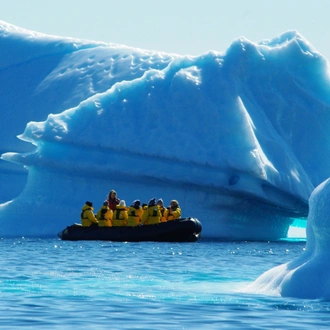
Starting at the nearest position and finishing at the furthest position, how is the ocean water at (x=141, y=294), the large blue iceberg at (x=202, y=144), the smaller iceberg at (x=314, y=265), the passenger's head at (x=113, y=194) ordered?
the ocean water at (x=141, y=294) → the smaller iceberg at (x=314, y=265) → the passenger's head at (x=113, y=194) → the large blue iceberg at (x=202, y=144)

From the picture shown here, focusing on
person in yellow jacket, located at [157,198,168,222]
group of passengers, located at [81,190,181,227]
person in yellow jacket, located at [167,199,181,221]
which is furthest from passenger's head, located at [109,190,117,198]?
person in yellow jacket, located at [167,199,181,221]

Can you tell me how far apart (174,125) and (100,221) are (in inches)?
121

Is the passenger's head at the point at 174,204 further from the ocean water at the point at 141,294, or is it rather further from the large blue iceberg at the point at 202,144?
the ocean water at the point at 141,294

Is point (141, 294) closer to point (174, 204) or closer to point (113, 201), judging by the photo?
point (174, 204)

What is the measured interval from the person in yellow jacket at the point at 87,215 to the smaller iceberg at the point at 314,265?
40.0ft

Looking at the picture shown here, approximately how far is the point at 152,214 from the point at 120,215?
888mm

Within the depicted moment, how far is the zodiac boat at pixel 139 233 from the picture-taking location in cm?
2119

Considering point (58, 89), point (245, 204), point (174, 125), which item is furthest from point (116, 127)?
point (58, 89)

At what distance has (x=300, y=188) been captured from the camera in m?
22.4

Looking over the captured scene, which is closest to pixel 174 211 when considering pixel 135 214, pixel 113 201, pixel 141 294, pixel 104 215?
pixel 135 214

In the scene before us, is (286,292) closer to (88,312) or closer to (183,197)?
(88,312)

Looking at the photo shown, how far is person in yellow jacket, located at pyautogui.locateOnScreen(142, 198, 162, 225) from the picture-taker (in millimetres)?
21406

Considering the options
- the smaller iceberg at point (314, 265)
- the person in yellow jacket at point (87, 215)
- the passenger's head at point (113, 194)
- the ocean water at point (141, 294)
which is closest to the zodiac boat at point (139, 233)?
the person in yellow jacket at point (87, 215)

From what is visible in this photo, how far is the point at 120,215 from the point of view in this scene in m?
22.0
